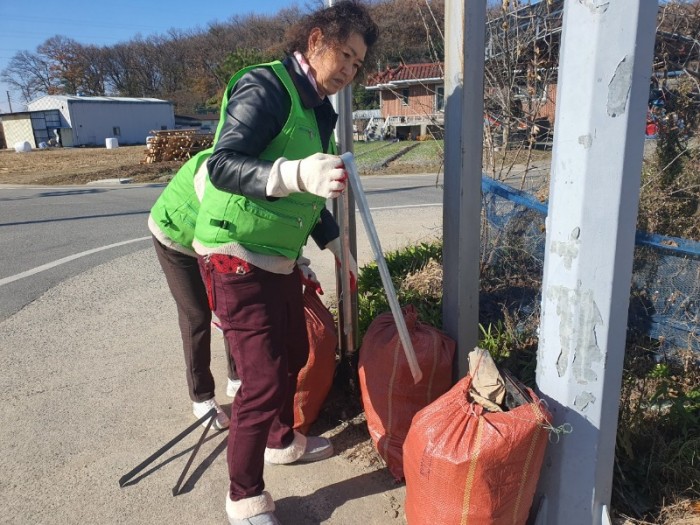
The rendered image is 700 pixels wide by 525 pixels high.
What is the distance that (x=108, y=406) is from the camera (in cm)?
299

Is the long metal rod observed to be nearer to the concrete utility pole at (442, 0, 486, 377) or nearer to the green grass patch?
the concrete utility pole at (442, 0, 486, 377)

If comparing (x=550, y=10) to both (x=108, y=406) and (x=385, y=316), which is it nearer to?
(x=385, y=316)

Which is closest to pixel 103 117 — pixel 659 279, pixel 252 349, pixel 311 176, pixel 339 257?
pixel 339 257

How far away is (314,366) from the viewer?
8.55 feet

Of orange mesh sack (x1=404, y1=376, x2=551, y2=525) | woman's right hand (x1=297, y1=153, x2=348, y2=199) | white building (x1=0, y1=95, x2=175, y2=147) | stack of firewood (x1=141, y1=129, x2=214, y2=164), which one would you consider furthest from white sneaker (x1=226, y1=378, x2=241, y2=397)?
white building (x1=0, y1=95, x2=175, y2=147)

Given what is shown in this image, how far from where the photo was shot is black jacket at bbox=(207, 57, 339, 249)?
5.48 feet

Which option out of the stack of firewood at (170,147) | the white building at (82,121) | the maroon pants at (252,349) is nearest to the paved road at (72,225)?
the maroon pants at (252,349)

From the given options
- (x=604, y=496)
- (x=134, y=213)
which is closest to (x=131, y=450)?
(x=604, y=496)

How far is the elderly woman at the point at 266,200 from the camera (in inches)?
66.6

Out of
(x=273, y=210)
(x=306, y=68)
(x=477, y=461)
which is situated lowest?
(x=477, y=461)

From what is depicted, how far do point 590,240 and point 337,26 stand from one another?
1048mm

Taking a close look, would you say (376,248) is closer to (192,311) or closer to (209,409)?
(192,311)

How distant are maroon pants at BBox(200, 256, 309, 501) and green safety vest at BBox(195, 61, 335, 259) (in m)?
0.10

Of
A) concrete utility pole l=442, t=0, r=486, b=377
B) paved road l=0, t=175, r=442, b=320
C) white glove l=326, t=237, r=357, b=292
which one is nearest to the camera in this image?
concrete utility pole l=442, t=0, r=486, b=377
